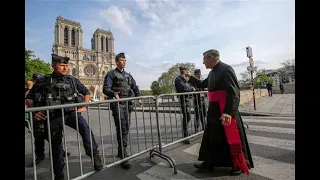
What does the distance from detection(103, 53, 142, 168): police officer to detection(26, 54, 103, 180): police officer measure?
2.04ft

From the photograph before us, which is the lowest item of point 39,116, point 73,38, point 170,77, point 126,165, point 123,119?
point 126,165

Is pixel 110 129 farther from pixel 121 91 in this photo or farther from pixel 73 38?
pixel 73 38

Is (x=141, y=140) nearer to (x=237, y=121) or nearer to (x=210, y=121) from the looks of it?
(x=210, y=121)

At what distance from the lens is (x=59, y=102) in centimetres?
289

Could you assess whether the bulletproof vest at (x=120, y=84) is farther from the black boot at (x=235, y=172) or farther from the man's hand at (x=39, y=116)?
the black boot at (x=235, y=172)

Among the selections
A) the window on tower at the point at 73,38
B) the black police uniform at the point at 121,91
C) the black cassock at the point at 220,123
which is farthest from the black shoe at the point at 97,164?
the window on tower at the point at 73,38

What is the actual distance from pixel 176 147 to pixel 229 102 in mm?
2013

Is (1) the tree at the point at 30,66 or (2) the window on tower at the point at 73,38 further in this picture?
(2) the window on tower at the point at 73,38

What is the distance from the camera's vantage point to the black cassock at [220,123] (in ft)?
9.09

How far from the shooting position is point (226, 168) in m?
3.03

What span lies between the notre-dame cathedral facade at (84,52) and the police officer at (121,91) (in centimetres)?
8167

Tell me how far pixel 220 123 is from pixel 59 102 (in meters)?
2.40

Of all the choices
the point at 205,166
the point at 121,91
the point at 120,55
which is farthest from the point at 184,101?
the point at 205,166
